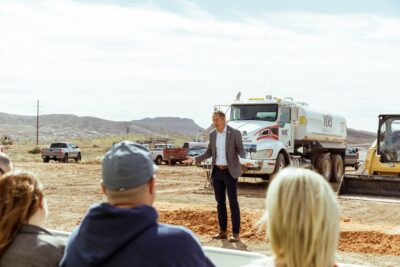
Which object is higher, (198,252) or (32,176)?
(32,176)

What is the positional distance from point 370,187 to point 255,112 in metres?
5.62

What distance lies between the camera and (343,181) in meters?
15.7

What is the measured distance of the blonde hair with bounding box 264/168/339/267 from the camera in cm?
210

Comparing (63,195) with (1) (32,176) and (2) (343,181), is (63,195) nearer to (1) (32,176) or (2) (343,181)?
(2) (343,181)

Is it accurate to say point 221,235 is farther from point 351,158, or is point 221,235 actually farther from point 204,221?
point 351,158

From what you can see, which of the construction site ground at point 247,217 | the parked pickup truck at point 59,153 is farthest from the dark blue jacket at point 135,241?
the parked pickup truck at point 59,153

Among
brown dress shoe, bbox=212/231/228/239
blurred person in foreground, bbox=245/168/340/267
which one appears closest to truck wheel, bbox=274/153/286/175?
brown dress shoe, bbox=212/231/228/239

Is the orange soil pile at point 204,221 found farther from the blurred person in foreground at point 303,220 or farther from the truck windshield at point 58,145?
the truck windshield at point 58,145

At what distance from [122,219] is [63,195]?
15.7 meters

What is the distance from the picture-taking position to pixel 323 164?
23969 mm

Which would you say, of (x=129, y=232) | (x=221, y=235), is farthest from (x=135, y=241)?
(x=221, y=235)

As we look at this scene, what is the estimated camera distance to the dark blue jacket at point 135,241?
2.49 metres

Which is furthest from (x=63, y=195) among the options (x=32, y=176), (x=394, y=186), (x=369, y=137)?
(x=369, y=137)

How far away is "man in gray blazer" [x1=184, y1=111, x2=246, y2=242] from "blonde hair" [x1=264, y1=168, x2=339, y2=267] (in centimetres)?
655
